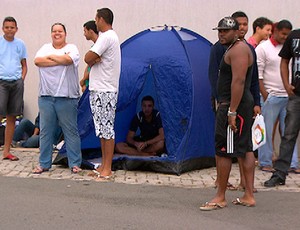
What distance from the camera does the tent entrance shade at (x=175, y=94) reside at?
839 cm

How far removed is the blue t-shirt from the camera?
9156 millimetres

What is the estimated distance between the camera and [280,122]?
28.9ft

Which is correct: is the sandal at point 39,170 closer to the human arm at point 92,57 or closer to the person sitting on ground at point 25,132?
the human arm at point 92,57

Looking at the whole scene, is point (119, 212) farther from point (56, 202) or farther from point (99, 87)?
point (99, 87)

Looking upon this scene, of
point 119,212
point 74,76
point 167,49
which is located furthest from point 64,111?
point 119,212

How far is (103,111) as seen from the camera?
7.86m

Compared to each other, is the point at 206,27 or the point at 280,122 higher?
the point at 206,27

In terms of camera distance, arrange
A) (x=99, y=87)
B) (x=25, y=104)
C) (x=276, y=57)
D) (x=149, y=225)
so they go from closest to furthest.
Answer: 1. (x=149, y=225)
2. (x=99, y=87)
3. (x=276, y=57)
4. (x=25, y=104)

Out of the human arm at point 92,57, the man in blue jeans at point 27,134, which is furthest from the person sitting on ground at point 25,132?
the human arm at point 92,57

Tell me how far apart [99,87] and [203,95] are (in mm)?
1510

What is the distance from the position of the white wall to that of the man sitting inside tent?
5.70 feet

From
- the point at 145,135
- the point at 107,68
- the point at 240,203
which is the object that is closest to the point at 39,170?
the point at 107,68

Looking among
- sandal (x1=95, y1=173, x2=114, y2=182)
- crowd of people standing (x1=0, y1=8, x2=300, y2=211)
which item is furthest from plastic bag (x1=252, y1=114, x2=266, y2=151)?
sandal (x1=95, y1=173, x2=114, y2=182)

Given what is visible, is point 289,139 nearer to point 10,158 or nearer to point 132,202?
point 132,202
